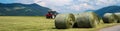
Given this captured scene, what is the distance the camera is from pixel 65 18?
27.7 metres

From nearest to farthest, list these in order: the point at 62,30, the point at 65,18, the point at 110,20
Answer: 1. the point at 62,30
2. the point at 65,18
3. the point at 110,20

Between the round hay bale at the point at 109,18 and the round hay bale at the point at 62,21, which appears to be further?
the round hay bale at the point at 109,18

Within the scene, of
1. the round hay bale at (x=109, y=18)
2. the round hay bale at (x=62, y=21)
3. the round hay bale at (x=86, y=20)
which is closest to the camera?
the round hay bale at (x=62, y=21)

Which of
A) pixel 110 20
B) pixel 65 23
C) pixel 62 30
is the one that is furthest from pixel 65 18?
pixel 110 20

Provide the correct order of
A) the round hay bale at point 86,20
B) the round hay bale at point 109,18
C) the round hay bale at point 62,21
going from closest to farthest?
the round hay bale at point 62,21 → the round hay bale at point 86,20 → the round hay bale at point 109,18

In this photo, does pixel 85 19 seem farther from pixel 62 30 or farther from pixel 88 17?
pixel 62 30

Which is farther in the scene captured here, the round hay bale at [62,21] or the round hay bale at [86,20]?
the round hay bale at [86,20]

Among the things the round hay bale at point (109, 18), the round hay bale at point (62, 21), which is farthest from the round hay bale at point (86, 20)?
the round hay bale at point (109, 18)

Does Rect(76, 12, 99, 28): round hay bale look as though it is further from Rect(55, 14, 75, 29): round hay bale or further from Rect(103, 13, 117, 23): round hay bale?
Rect(103, 13, 117, 23): round hay bale

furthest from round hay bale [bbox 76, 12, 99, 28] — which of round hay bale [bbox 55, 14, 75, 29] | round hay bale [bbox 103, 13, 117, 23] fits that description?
round hay bale [bbox 103, 13, 117, 23]

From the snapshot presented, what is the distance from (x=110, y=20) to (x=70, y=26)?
11849mm

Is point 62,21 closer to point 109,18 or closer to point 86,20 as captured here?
point 86,20

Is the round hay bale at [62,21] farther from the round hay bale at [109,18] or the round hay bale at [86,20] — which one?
the round hay bale at [109,18]

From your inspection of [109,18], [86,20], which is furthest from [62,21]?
[109,18]
